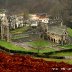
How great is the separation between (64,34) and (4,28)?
66.4ft

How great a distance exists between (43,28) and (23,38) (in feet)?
49.2

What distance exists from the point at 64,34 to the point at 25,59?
2336 inches

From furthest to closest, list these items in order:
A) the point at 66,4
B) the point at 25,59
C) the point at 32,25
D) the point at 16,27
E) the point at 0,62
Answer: the point at 66,4
the point at 32,25
the point at 16,27
the point at 25,59
the point at 0,62

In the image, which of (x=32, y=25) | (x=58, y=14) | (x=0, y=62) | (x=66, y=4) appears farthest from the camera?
(x=66, y=4)

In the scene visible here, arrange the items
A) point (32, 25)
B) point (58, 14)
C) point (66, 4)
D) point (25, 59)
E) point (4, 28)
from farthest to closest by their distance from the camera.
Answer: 1. point (66, 4)
2. point (58, 14)
3. point (32, 25)
4. point (4, 28)
5. point (25, 59)

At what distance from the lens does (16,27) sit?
126312mm

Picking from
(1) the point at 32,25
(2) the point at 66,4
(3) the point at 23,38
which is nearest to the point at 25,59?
(3) the point at 23,38

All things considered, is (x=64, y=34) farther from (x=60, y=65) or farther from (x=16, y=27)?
(x=60, y=65)

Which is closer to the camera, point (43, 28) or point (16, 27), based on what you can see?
point (43, 28)

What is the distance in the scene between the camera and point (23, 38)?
100000 mm

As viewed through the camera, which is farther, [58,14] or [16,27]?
[58,14]

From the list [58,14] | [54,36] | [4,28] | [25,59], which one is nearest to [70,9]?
[58,14]

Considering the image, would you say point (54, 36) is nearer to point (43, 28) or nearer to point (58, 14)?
point (43, 28)

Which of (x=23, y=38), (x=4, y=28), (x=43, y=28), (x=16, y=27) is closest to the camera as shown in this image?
(x=4, y=28)
